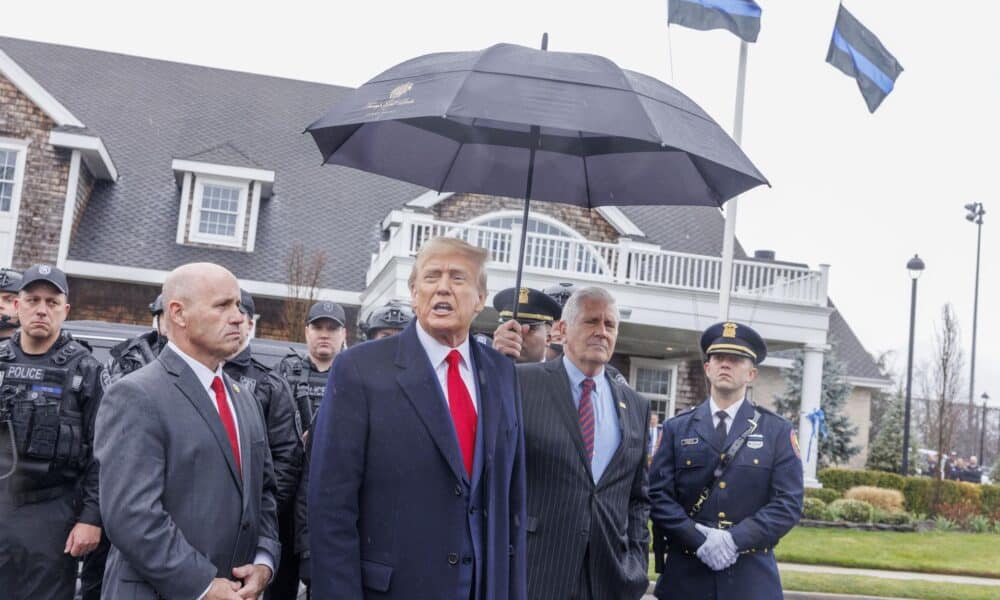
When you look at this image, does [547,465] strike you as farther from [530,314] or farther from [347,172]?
[347,172]

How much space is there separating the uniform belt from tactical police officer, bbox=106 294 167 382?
700mm

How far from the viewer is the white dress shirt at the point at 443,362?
377cm

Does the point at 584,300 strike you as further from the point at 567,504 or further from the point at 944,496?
the point at 944,496

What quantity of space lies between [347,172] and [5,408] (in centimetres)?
2197

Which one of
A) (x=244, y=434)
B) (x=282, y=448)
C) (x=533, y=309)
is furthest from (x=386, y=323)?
(x=244, y=434)

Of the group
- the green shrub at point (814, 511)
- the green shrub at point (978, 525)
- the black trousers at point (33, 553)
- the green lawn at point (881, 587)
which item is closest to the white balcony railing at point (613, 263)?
the green shrub at point (814, 511)

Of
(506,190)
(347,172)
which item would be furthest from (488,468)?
(347,172)

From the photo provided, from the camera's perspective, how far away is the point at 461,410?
12.3 feet

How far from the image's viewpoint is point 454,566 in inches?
139

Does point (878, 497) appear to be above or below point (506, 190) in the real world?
below

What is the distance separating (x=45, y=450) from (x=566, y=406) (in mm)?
2677

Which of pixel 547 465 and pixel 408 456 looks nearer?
pixel 408 456

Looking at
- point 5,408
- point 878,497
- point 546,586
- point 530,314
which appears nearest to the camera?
point 546,586

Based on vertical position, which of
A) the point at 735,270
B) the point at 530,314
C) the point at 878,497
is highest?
the point at 735,270
